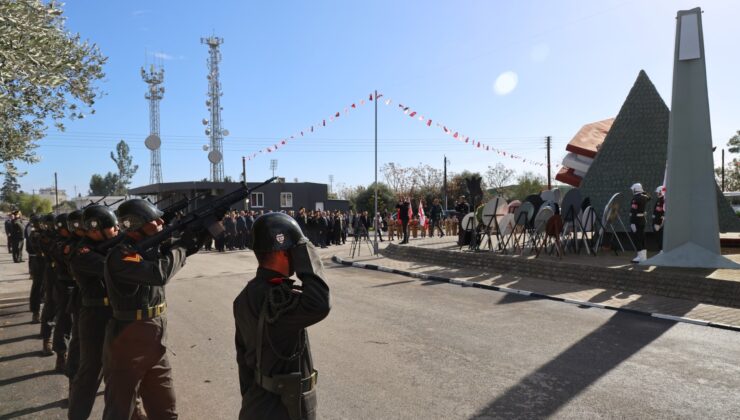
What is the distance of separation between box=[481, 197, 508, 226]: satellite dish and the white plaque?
570 cm

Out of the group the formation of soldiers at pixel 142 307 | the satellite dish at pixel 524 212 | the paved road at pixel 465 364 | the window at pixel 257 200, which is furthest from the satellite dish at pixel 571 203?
the window at pixel 257 200

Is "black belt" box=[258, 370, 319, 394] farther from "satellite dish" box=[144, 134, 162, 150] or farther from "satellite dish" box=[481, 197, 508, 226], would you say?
"satellite dish" box=[144, 134, 162, 150]

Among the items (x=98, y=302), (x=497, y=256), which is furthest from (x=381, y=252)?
(x=98, y=302)

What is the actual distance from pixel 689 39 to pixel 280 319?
12272mm

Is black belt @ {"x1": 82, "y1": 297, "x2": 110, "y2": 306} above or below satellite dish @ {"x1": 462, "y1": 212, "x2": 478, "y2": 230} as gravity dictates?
below

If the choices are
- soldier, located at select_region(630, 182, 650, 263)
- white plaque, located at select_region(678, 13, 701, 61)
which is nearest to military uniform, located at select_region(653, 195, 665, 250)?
soldier, located at select_region(630, 182, 650, 263)

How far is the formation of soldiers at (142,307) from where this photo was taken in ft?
8.00

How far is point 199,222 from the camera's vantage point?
3.81 meters

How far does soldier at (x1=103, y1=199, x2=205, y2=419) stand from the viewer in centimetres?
347

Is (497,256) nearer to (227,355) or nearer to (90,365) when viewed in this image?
(227,355)

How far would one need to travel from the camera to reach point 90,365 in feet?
14.1

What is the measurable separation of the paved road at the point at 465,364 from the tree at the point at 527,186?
156 ft

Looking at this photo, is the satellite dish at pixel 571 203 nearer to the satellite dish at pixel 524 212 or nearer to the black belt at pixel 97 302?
the satellite dish at pixel 524 212

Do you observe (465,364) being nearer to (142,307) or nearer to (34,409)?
(142,307)
